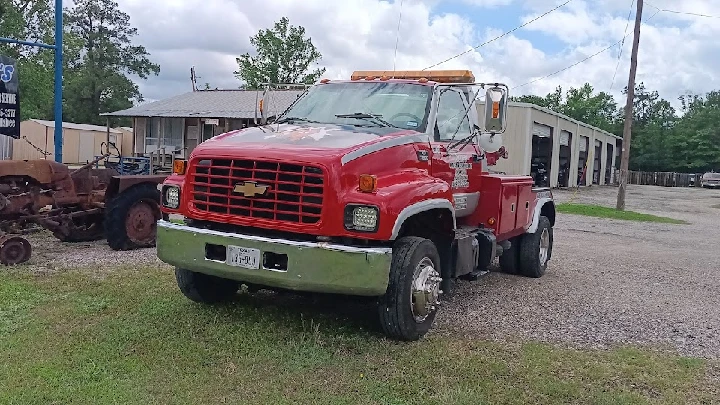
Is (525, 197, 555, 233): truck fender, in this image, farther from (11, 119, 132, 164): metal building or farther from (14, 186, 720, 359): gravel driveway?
(11, 119, 132, 164): metal building

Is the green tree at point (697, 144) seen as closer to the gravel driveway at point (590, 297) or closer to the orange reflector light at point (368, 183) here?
the gravel driveway at point (590, 297)

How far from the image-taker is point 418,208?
5.53 meters

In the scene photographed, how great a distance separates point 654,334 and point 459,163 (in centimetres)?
244

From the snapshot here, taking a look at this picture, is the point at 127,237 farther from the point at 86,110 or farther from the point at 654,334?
the point at 86,110

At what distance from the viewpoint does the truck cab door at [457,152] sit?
6.56 meters

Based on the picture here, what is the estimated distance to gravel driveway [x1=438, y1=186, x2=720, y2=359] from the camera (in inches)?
253

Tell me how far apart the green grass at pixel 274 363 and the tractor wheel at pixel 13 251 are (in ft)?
5.20

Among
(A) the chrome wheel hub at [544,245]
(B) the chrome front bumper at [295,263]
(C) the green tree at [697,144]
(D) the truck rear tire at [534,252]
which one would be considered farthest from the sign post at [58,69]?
(C) the green tree at [697,144]

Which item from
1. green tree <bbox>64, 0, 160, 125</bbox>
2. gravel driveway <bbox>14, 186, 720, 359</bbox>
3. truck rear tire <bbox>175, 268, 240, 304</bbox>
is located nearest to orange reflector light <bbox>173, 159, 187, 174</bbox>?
truck rear tire <bbox>175, 268, 240, 304</bbox>

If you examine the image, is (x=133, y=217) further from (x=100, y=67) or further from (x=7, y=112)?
(x=100, y=67)

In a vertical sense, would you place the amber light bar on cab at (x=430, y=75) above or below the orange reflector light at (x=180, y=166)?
above

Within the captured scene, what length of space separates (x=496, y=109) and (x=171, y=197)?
120 inches

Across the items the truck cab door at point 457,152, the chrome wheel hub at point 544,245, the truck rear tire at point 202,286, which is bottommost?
the truck rear tire at point 202,286

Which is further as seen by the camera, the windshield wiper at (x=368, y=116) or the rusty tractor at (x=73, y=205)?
the rusty tractor at (x=73, y=205)
